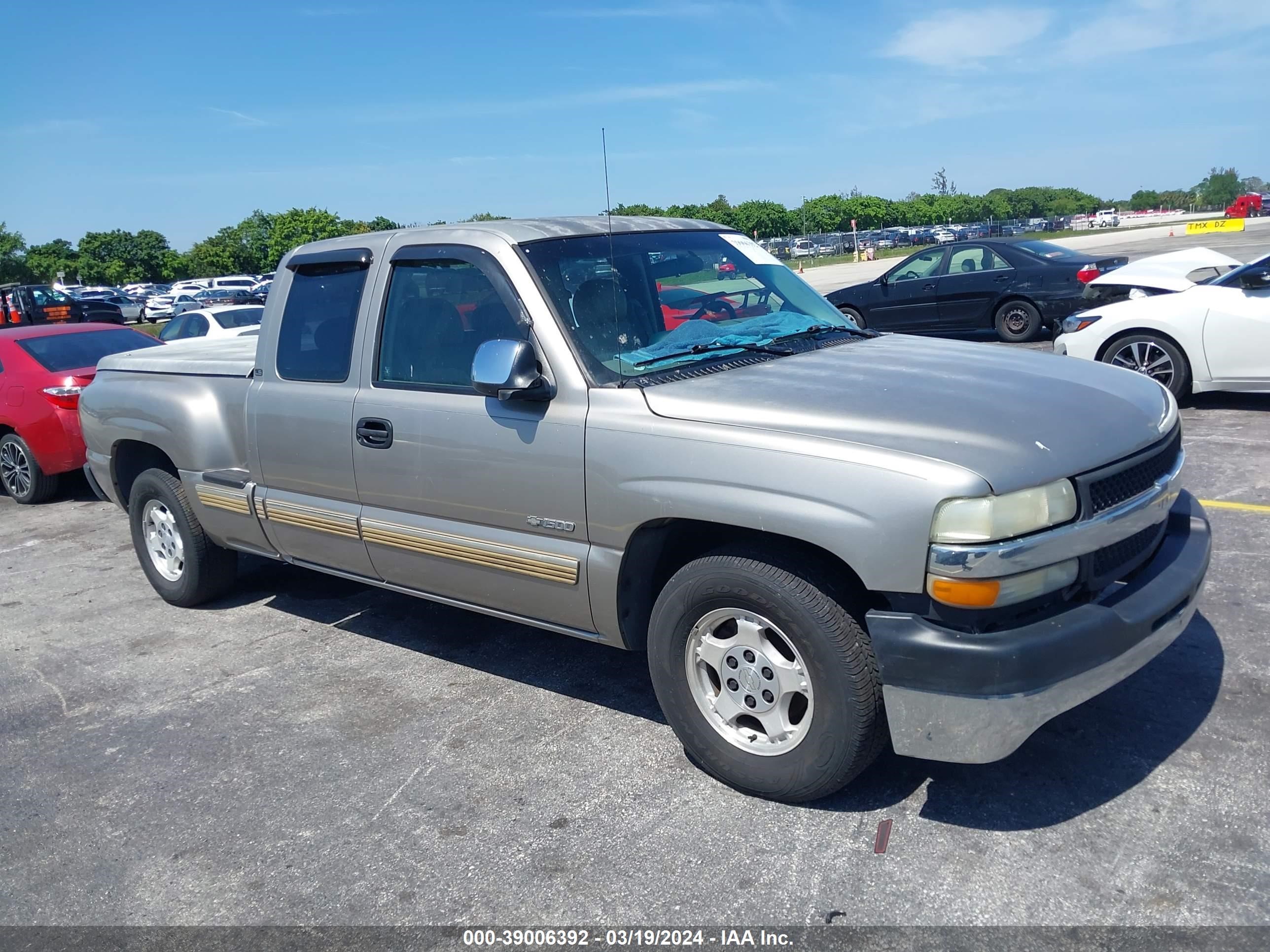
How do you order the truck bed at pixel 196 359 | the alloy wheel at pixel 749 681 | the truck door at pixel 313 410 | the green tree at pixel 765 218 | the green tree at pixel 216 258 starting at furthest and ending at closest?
the green tree at pixel 216 258 → the green tree at pixel 765 218 → the truck bed at pixel 196 359 → the truck door at pixel 313 410 → the alloy wheel at pixel 749 681

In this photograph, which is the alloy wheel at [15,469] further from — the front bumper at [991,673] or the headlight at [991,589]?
the headlight at [991,589]

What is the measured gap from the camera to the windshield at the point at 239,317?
51.3ft

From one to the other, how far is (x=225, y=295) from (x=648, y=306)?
158ft

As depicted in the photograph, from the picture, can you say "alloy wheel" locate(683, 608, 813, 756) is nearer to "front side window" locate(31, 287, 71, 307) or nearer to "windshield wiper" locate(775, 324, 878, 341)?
"windshield wiper" locate(775, 324, 878, 341)

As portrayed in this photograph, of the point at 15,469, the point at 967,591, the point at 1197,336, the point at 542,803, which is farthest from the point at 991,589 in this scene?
the point at 15,469

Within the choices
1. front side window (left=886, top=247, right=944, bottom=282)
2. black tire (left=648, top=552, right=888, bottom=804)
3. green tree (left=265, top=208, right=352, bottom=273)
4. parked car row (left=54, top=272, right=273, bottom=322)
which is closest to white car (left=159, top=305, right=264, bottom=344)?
front side window (left=886, top=247, right=944, bottom=282)

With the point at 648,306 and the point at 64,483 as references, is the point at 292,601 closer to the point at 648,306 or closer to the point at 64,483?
the point at 648,306

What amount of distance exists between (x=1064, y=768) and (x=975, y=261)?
11777mm

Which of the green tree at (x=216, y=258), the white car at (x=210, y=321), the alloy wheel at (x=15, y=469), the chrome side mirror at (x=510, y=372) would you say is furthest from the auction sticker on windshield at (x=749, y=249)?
the green tree at (x=216, y=258)

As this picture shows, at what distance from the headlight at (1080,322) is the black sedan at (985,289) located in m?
3.94

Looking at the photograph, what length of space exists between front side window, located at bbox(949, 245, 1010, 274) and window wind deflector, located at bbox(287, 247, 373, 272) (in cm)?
1121

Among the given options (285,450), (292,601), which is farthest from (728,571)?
(292,601)

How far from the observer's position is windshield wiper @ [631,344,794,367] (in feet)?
12.7

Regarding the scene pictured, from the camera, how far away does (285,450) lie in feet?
15.6
